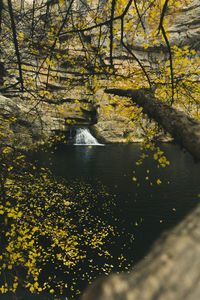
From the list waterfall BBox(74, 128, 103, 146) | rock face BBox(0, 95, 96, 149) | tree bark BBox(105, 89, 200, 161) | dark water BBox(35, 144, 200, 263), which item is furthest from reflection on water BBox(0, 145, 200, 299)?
waterfall BBox(74, 128, 103, 146)

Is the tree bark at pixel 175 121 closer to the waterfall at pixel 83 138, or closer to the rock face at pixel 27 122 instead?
the rock face at pixel 27 122

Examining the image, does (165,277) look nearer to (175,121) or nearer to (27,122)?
(175,121)

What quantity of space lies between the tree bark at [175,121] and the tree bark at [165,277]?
1063 millimetres

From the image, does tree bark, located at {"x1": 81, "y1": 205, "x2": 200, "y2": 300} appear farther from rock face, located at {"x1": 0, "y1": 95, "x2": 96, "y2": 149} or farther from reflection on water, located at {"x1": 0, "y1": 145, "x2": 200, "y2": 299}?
reflection on water, located at {"x1": 0, "y1": 145, "x2": 200, "y2": 299}

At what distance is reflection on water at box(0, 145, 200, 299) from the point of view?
19.2 ft

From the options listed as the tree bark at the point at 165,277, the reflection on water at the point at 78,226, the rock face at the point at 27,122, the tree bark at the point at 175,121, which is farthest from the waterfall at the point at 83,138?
the tree bark at the point at 165,277

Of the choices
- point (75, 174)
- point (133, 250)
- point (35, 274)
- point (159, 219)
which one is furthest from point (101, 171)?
point (35, 274)

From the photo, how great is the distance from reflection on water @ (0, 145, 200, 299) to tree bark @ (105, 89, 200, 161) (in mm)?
4333

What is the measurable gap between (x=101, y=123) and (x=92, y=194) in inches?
1344

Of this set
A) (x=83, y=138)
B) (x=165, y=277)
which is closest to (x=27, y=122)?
(x=165, y=277)

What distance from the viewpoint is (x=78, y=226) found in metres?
8.49

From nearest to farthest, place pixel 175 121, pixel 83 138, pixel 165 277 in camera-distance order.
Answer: pixel 165 277
pixel 175 121
pixel 83 138

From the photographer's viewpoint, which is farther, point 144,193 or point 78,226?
point 144,193

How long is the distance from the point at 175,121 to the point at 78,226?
7.93 metres
